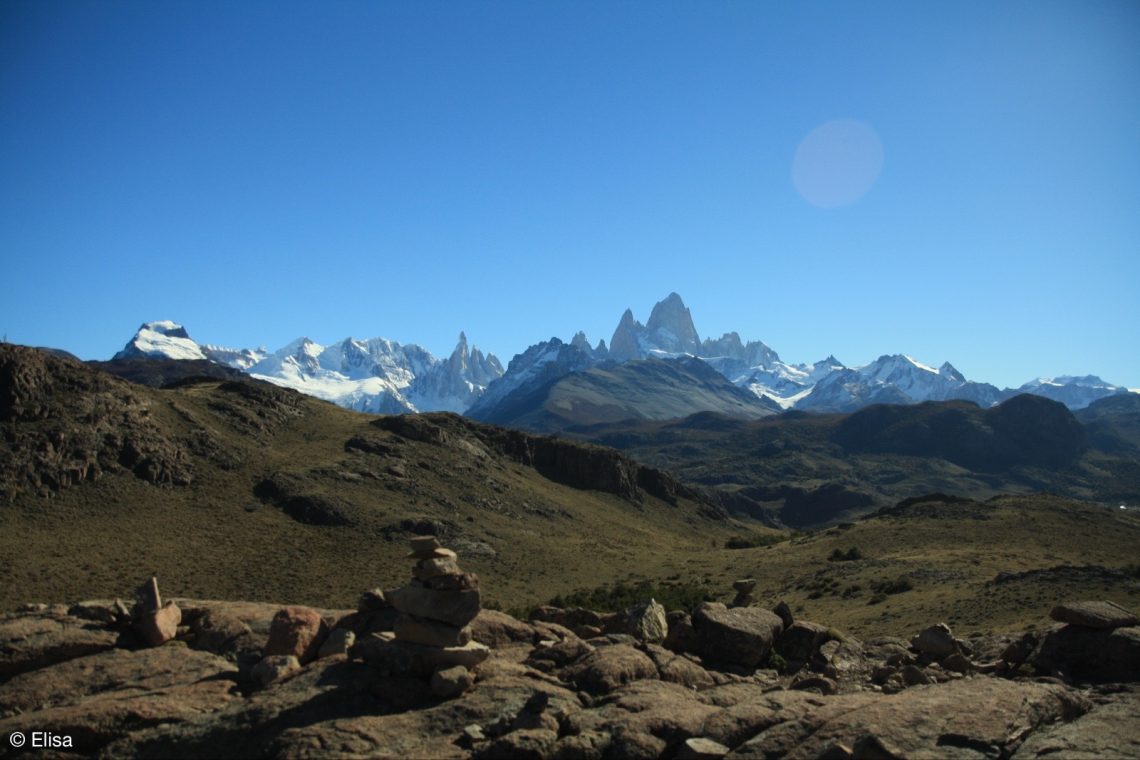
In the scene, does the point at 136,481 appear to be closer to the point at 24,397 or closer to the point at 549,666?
the point at 24,397

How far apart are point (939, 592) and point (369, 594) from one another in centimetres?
4008

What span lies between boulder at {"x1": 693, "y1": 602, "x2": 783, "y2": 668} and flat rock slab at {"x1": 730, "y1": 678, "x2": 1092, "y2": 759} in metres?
4.60

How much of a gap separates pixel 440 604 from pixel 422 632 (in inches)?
27.4

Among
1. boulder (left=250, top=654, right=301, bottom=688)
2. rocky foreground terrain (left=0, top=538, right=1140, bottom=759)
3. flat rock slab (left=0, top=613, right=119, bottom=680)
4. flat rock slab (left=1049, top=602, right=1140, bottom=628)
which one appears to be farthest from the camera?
flat rock slab (left=1049, top=602, right=1140, bottom=628)

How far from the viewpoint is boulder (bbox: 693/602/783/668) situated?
20855 mm

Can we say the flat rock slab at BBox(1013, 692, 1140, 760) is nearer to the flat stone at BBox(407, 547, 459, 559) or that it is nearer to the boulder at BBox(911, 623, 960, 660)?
the boulder at BBox(911, 623, 960, 660)

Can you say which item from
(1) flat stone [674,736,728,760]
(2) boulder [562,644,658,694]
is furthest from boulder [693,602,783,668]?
(1) flat stone [674,736,728,760]

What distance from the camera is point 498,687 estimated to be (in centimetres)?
1575

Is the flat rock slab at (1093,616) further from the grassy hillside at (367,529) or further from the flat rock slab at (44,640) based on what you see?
the flat rock slab at (44,640)

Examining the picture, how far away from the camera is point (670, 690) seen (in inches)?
656

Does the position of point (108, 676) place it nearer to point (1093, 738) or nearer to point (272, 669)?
point (272, 669)

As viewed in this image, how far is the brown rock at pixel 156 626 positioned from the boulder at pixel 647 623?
12161mm

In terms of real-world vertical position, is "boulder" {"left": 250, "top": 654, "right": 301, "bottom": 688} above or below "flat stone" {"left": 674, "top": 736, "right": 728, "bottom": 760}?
above

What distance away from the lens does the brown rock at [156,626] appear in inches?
723
